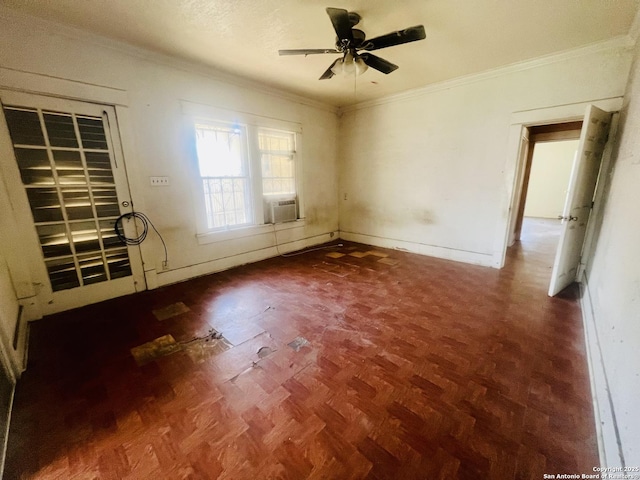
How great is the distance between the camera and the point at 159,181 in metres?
3.14

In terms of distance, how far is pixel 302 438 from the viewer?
1.36 meters

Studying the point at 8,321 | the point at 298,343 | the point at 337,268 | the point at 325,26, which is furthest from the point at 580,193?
the point at 8,321

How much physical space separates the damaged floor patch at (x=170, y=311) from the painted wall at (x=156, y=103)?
26.7 inches

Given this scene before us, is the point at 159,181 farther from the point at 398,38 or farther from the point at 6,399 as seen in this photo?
the point at 398,38

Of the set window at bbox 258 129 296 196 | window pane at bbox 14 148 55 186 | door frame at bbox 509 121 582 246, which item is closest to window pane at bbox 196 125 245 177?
window at bbox 258 129 296 196

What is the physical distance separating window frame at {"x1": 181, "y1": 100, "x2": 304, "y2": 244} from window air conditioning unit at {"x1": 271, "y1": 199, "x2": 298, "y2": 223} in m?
0.10

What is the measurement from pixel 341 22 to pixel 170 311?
3134 mm

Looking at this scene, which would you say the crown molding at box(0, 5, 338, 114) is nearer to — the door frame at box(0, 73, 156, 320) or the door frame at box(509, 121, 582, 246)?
the door frame at box(0, 73, 156, 320)

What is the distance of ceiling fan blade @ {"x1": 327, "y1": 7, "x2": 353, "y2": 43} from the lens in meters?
1.86

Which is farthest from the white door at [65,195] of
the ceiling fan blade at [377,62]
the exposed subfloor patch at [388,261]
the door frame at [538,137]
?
the door frame at [538,137]

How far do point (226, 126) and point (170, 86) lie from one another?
789mm

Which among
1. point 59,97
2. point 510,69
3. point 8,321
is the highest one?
point 510,69

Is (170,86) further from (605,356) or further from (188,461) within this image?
(605,356)

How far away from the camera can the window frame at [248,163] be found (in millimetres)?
3348
